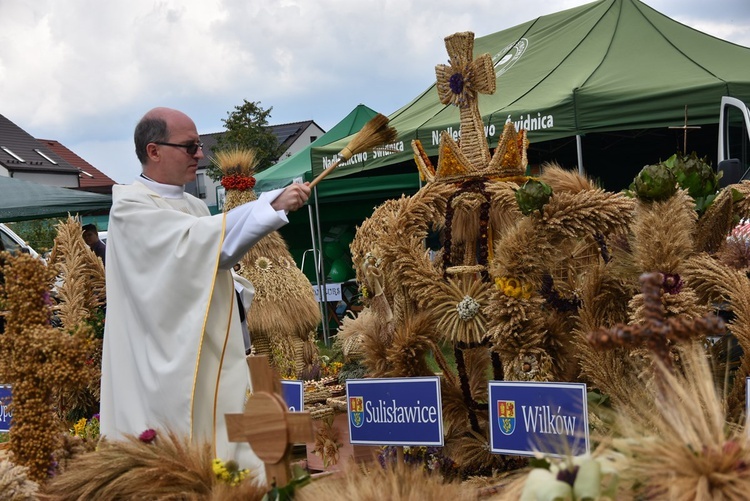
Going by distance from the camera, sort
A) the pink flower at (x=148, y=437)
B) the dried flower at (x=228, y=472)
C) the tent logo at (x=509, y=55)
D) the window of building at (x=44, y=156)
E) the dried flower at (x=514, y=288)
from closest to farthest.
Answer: the dried flower at (x=228, y=472), the pink flower at (x=148, y=437), the dried flower at (x=514, y=288), the tent logo at (x=509, y=55), the window of building at (x=44, y=156)

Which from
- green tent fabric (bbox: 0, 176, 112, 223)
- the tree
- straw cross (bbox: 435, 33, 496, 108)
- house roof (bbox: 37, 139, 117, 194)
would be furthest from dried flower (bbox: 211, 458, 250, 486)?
house roof (bbox: 37, 139, 117, 194)

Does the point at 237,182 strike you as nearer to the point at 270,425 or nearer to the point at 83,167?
the point at 270,425

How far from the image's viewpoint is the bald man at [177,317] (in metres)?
2.68

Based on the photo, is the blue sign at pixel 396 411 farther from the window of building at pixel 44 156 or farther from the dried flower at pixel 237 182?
the window of building at pixel 44 156

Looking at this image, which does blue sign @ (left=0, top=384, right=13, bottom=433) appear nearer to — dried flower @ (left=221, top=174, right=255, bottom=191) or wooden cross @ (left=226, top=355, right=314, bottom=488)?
wooden cross @ (left=226, top=355, right=314, bottom=488)

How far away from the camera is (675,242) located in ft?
7.94

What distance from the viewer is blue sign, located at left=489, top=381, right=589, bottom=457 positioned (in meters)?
2.60

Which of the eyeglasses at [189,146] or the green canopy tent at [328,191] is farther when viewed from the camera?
the green canopy tent at [328,191]

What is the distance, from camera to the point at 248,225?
267 cm

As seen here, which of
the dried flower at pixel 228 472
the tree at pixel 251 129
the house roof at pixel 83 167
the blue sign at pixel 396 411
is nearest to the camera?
the dried flower at pixel 228 472

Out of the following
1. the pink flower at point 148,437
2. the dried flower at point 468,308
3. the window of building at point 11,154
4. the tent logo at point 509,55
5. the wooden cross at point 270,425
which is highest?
the window of building at point 11,154

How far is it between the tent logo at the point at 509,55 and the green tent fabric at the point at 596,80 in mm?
15

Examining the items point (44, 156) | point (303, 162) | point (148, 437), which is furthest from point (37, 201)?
point (44, 156)

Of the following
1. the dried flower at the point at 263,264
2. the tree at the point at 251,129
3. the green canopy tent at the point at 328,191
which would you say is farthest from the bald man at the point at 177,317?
the tree at the point at 251,129
